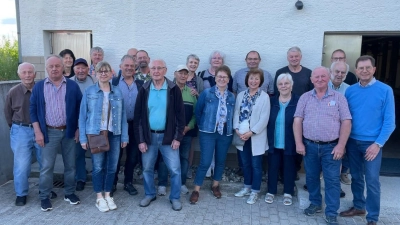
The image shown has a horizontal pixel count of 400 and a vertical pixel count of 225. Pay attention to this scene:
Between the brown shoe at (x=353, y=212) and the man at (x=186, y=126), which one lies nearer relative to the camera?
the brown shoe at (x=353, y=212)

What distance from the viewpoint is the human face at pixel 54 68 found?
4.19m

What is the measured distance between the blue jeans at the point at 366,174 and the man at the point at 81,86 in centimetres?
350

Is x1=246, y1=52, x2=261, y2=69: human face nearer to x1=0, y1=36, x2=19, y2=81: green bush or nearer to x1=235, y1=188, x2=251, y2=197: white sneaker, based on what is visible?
x1=235, y1=188, x2=251, y2=197: white sneaker

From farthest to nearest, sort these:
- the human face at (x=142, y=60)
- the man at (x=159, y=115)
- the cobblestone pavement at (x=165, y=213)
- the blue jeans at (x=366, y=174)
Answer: the human face at (x=142, y=60)
the man at (x=159, y=115)
the cobblestone pavement at (x=165, y=213)
the blue jeans at (x=366, y=174)

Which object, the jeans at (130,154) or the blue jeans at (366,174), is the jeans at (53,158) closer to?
the jeans at (130,154)

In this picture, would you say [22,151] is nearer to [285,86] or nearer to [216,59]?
[216,59]

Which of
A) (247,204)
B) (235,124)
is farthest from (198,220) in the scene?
(235,124)

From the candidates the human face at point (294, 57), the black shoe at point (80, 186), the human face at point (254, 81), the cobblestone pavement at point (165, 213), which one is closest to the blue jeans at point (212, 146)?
the cobblestone pavement at point (165, 213)

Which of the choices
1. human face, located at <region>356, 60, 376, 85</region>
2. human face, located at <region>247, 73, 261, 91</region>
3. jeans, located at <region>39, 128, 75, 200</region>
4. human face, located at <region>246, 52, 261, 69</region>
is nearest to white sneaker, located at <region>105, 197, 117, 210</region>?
jeans, located at <region>39, 128, 75, 200</region>

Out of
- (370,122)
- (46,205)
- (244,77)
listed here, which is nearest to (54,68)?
(46,205)

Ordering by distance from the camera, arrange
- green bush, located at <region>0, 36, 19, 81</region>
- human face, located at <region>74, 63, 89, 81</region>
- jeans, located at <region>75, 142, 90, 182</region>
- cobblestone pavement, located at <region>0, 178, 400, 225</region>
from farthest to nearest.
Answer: green bush, located at <region>0, 36, 19, 81</region>, jeans, located at <region>75, 142, 90, 182</region>, human face, located at <region>74, 63, 89, 81</region>, cobblestone pavement, located at <region>0, 178, 400, 225</region>

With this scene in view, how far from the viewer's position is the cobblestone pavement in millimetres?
4062

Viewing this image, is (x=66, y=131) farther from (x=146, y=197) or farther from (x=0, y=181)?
(x=0, y=181)

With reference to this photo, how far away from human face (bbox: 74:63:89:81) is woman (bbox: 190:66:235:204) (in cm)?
172
